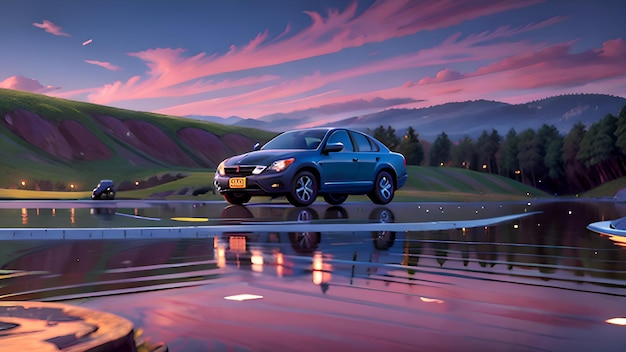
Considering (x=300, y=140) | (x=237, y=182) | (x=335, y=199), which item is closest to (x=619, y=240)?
(x=300, y=140)

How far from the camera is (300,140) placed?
19.0 metres

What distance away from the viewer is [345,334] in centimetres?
506

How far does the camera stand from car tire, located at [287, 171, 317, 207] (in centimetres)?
1747

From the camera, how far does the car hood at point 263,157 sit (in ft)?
56.4

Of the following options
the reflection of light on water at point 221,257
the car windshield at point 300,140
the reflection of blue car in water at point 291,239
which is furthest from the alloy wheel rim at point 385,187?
the reflection of light on water at point 221,257

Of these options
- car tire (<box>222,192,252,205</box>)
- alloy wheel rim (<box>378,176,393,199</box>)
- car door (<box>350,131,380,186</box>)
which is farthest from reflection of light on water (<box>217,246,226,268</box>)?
alloy wheel rim (<box>378,176,393,199</box>)

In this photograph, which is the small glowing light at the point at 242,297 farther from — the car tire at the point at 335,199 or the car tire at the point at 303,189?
the car tire at the point at 335,199

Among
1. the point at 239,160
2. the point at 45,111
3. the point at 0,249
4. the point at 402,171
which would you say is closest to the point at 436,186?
the point at 402,171

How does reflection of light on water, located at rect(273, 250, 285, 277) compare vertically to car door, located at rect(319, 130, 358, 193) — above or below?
below

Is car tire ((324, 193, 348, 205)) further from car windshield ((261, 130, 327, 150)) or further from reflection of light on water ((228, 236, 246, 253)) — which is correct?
reflection of light on water ((228, 236, 246, 253))

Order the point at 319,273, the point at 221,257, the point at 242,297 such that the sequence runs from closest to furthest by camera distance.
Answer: the point at 242,297 < the point at 319,273 < the point at 221,257

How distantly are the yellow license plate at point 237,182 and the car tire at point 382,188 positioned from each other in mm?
4554

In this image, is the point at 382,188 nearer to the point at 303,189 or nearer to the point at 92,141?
the point at 303,189

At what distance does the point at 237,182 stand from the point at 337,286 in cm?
1043
